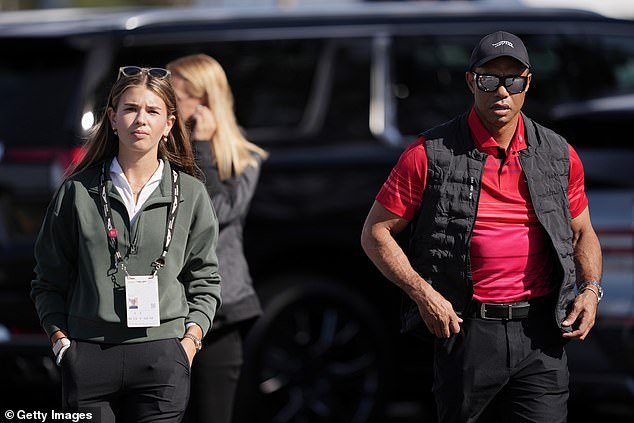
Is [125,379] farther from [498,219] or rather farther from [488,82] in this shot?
[488,82]

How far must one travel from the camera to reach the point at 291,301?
588 centimetres

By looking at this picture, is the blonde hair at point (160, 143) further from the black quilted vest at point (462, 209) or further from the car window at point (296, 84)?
the car window at point (296, 84)

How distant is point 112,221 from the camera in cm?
347

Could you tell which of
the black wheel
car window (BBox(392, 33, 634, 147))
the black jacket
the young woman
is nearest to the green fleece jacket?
the young woman

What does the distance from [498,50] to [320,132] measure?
2.45 meters

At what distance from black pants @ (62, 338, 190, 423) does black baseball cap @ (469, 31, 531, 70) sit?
125cm

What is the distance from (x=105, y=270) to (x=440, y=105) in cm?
292

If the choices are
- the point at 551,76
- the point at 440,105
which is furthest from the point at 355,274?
the point at 551,76

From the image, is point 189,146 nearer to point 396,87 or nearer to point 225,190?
point 225,190

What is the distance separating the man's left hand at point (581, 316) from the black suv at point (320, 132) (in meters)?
1.81

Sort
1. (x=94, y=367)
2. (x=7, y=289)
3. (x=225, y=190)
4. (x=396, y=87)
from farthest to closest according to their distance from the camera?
(x=396, y=87)
(x=7, y=289)
(x=225, y=190)
(x=94, y=367)

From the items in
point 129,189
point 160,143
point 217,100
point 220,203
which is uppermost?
point 217,100

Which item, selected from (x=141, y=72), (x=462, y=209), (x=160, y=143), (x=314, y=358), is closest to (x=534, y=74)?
(x=314, y=358)

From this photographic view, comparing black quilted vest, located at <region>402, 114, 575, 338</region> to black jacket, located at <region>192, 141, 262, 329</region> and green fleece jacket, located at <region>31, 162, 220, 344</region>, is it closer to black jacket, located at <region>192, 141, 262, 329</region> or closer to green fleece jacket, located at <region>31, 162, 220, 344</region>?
green fleece jacket, located at <region>31, 162, 220, 344</region>
